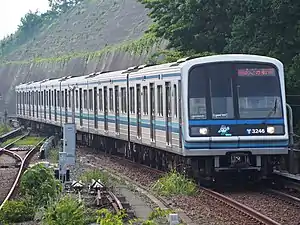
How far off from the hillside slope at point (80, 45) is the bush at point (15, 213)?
47.3 m

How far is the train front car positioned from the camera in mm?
16562

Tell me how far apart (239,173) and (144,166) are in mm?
4541

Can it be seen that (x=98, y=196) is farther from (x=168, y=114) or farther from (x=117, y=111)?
(x=117, y=111)

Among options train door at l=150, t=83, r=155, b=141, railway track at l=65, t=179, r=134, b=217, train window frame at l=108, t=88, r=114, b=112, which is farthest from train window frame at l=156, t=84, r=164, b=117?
train window frame at l=108, t=88, r=114, b=112

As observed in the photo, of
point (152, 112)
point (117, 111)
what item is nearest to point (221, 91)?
point (152, 112)

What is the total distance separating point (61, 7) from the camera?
121 metres

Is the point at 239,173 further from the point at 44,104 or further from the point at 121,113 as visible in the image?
the point at 44,104

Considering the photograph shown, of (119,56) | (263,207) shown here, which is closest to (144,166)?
(263,207)

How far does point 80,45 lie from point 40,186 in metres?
77.3

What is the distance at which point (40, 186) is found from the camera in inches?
564

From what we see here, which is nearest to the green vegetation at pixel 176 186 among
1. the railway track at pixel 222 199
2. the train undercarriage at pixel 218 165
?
the railway track at pixel 222 199

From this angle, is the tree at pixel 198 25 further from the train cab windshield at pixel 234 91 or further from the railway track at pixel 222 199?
the train cab windshield at pixel 234 91

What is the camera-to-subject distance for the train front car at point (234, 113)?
54.3 feet

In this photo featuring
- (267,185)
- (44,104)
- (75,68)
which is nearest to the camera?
(267,185)
